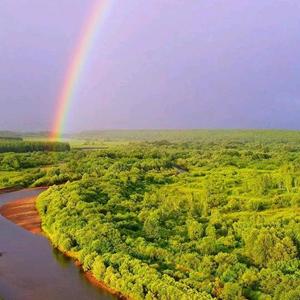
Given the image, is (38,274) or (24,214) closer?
(38,274)

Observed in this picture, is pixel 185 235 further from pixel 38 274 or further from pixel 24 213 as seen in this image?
pixel 24 213

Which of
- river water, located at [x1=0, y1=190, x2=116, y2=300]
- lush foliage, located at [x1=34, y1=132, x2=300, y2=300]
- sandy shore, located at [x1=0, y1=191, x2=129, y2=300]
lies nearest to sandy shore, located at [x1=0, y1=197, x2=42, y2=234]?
sandy shore, located at [x1=0, y1=191, x2=129, y2=300]

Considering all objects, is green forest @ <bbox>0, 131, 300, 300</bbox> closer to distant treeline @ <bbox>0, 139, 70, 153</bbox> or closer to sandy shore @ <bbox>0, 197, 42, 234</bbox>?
sandy shore @ <bbox>0, 197, 42, 234</bbox>

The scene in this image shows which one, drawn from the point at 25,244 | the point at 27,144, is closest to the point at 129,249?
the point at 25,244

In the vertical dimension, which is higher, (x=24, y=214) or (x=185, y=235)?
(x=185, y=235)

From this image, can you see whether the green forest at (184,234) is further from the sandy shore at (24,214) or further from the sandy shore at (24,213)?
the sandy shore at (24,213)

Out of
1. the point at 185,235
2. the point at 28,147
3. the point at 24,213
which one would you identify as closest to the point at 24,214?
the point at 24,213

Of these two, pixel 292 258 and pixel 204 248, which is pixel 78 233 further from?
pixel 292 258
